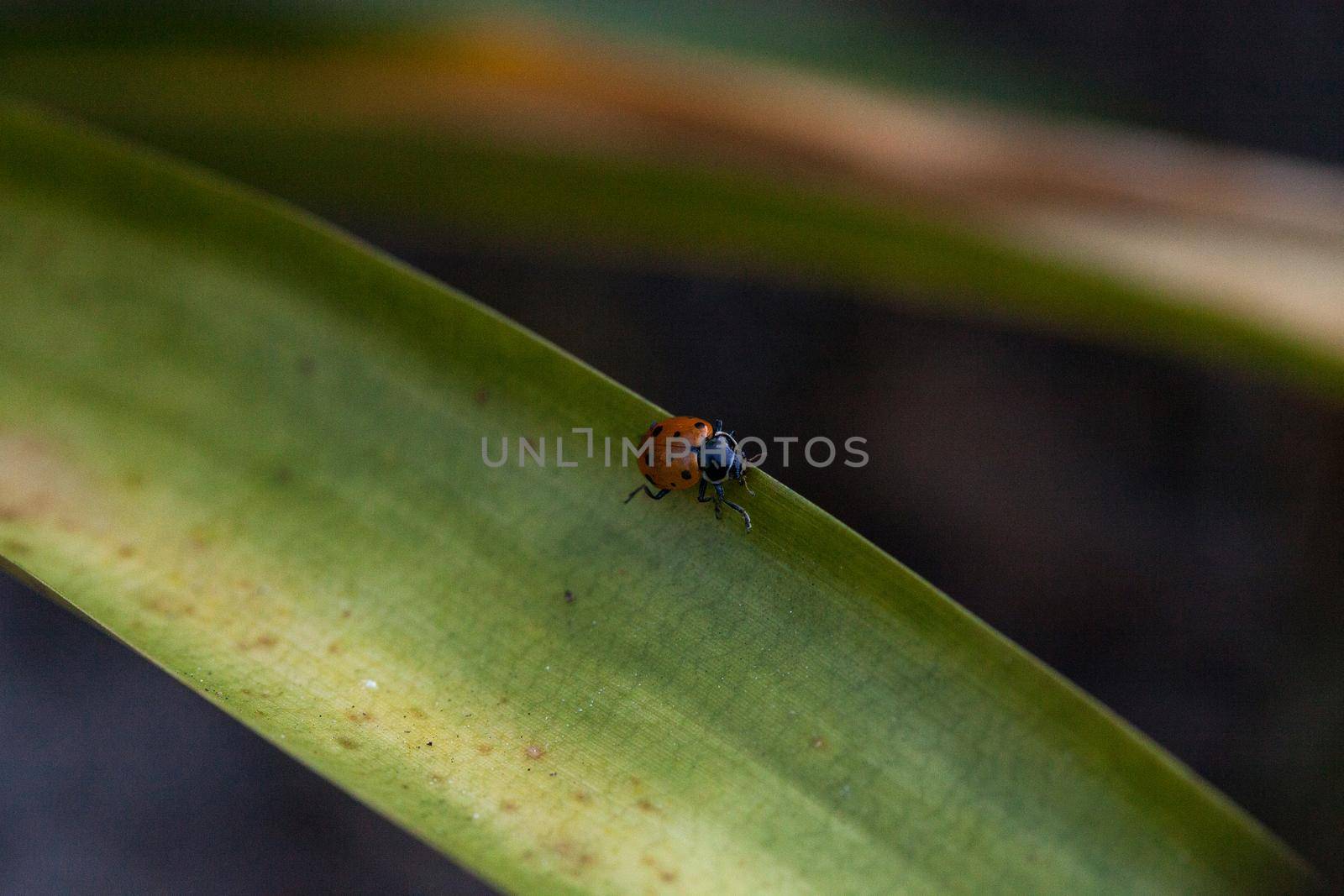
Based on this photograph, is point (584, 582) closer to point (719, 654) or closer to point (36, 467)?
point (719, 654)

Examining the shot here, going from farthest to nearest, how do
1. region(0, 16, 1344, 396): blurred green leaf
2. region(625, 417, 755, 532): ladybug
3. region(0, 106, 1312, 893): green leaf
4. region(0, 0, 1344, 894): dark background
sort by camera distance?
region(0, 0, 1344, 894): dark background
region(0, 16, 1344, 396): blurred green leaf
region(625, 417, 755, 532): ladybug
region(0, 106, 1312, 893): green leaf

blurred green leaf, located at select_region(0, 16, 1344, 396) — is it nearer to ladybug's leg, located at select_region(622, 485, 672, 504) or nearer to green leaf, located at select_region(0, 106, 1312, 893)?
green leaf, located at select_region(0, 106, 1312, 893)

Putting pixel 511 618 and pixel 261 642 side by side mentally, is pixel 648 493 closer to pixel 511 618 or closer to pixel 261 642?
pixel 511 618

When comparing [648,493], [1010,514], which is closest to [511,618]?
[648,493]

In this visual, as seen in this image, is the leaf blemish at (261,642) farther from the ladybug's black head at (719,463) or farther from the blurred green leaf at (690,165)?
the blurred green leaf at (690,165)

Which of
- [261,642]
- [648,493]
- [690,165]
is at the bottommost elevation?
[261,642]

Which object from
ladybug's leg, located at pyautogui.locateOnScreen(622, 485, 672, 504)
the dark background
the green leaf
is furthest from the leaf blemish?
the dark background
